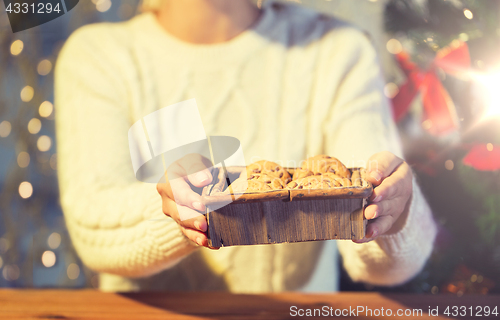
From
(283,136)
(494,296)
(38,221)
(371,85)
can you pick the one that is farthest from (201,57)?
(494,296)

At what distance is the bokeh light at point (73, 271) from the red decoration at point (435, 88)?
3.30 ft

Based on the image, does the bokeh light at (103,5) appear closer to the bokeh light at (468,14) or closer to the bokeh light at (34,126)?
the bokeh light at (34,126)

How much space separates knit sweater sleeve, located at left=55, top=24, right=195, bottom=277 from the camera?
28.6 inches

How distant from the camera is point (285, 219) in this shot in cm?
52

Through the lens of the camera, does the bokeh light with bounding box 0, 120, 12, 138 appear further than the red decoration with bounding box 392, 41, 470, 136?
Yes

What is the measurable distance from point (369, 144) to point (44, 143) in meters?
0.91

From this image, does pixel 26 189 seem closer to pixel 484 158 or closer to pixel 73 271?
pixel 73 271

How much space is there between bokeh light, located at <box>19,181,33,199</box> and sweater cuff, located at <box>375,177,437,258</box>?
3.16 feet

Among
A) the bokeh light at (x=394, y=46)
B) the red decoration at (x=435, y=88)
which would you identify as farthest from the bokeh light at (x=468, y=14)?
the bokeh light at (x=394, y=46)

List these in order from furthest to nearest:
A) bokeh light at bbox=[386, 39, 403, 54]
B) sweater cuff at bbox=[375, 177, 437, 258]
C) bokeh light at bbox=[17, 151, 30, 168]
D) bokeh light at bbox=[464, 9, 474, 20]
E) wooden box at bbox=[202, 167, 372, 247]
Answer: bokeh light at bbox=[17, 151, 30, 168] → bokeh light at bbox=[386, 39, 403, 54] → bokeh light at bbox=[464, 9, 474, 20] → sweater cuff at bbox=[375, 177, 437, 258] → wooden box at bbox=[202, 167, 372, 247]

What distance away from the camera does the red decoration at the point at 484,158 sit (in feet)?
2.61

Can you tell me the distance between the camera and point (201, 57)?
0.93 m

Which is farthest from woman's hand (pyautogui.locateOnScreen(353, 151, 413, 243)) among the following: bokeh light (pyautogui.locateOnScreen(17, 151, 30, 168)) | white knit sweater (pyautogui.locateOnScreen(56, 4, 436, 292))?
bokeh light (pyautogui.locateOnScreen(17, 151, 30, 168))

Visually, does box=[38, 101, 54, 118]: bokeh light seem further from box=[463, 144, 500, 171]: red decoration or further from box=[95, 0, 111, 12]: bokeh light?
box=[463, 144, 500, 171]: red decoration
